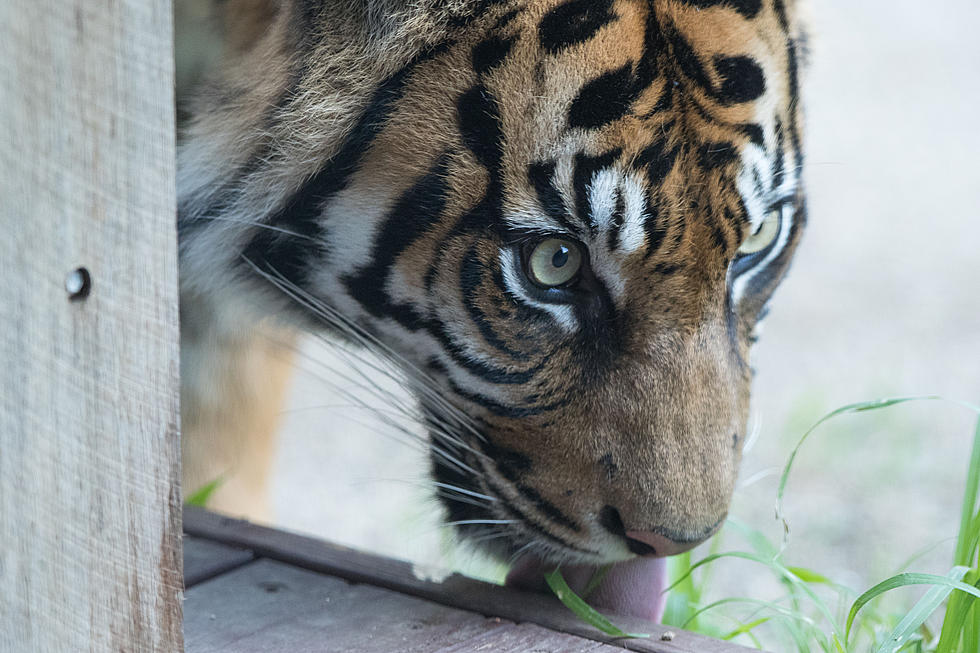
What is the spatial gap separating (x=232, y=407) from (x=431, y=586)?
33.3 inches

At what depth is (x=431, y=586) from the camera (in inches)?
58.7

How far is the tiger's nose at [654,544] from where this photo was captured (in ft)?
4.29

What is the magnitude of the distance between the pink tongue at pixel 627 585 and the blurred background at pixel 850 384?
135 mm

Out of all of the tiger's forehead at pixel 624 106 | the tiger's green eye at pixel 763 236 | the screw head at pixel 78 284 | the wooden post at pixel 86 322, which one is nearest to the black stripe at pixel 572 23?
the tiger's forehead at pixel 624 106

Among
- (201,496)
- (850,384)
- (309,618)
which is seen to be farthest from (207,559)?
(850,384)

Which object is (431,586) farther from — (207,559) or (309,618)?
(207,559)

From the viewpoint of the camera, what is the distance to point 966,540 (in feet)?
4.50

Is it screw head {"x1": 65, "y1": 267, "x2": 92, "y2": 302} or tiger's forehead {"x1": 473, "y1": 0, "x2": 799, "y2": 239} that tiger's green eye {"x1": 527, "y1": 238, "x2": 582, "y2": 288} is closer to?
tiger's forehead {"x1": 473, "y1": 0, "x2": 799, "y2": 239}

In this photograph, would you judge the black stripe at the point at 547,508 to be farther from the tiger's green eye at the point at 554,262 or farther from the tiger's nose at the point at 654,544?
the tiger's green eye at the point at 554,262

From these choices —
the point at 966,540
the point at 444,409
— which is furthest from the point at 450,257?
the point at 966,540

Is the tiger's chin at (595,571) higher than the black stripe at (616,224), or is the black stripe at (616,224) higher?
the black stripe at (616,224)

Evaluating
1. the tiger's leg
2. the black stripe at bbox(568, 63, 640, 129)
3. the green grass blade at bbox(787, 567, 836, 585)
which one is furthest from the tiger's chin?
the tiger's leg

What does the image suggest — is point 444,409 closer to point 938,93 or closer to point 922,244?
point 922,244

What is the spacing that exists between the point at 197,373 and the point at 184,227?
20.4 inches
